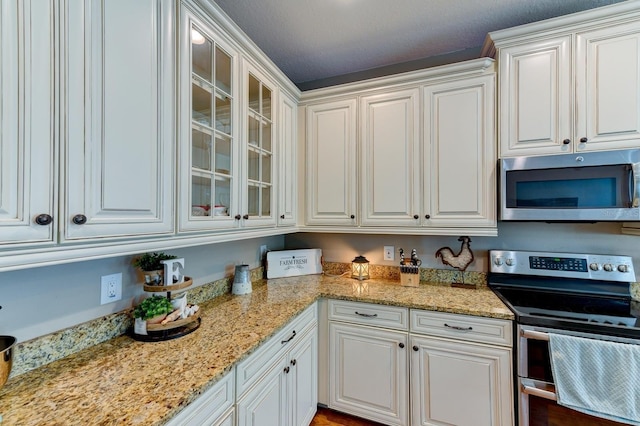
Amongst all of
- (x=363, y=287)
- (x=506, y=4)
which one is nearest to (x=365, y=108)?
(x=506, y=4)

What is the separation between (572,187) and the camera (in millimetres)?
1608

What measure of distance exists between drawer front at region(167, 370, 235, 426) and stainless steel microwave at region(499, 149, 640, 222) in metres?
1.74

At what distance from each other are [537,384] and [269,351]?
1355 millimetres

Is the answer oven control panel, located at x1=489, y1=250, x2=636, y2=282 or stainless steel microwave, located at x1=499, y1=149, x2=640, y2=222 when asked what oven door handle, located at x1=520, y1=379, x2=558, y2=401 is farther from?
stainless steel microwave, located at x1=499, y1=149, x2=640, y2=222

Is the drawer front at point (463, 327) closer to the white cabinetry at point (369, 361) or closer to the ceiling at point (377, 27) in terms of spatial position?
the white cabinetry at point (369, 361)

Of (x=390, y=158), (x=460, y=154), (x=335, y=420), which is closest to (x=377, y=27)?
(x=390, y=158)

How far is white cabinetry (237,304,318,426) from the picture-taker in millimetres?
1166

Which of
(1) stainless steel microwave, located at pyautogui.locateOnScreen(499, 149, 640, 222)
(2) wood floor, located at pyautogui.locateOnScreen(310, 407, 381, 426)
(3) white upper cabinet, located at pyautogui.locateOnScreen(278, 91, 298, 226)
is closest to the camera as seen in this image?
(1) stainless steel microwave, located at pyautogui.locateOnScreen(499, 149, 640, 222)

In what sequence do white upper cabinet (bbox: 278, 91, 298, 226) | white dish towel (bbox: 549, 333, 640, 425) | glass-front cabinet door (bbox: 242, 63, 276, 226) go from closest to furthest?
white dish towel (bbox: 549, 333, 640, 425) → glass-front cabinet door (bbox: 242, 63, 276, 226) → white upper cabinet (bbox: 278, 91, 298, 226)

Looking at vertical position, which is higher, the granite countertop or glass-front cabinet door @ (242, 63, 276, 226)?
glass-front cabinet door @ (242, 63, 276, 226)

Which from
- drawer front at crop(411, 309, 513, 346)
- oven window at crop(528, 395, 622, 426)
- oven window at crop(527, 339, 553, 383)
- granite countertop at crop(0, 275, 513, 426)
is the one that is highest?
granite countertop at crop(0, 275, 513, 426)

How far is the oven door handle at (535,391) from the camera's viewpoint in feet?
4.45

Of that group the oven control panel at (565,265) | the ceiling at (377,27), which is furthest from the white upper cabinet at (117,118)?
the oven control panel at (565,265)

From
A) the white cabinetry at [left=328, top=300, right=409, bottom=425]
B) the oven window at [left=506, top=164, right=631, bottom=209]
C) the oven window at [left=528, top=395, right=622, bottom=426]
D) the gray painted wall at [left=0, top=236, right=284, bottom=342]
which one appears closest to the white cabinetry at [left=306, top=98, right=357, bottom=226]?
the white cabinetry at [left=328, top=300, right=409, bottom=425]
